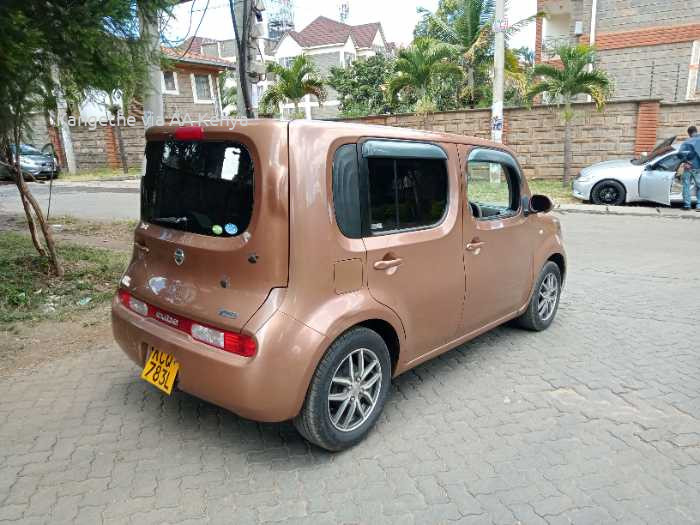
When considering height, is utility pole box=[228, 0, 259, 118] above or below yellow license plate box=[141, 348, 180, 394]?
above

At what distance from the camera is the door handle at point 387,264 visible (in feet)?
9.20

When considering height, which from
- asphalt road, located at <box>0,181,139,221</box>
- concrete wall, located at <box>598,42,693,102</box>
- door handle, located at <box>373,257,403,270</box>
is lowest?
asphalt road, located at <box>0,181,139,221</box>

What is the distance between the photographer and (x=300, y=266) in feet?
8.09

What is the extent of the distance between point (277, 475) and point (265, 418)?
1.14 feet

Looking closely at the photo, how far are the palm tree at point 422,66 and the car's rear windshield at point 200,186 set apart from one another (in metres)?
14.6

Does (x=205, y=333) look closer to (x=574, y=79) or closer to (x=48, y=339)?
(x=48, y=339)

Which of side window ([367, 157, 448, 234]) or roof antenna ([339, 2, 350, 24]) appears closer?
side window ([367, 157, 448, 234])

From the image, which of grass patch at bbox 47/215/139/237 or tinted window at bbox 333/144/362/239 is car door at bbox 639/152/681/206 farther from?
tinted window at bbox 333/144/362/239

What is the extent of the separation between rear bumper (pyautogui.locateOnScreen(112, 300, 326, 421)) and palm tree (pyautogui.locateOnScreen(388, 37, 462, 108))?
15253 millimetres

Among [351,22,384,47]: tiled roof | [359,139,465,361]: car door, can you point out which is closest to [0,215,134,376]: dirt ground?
[359,139,465,361]: car door

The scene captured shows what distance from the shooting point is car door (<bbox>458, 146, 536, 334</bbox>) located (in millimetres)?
3502

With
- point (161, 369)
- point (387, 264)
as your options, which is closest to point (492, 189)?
point (387, 264)

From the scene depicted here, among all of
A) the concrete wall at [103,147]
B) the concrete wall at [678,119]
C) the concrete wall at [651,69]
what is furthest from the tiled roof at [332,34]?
the concrete wall at [678,119]

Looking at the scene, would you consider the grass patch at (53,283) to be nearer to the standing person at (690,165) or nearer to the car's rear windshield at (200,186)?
the car's rear windshield at (200,186)
